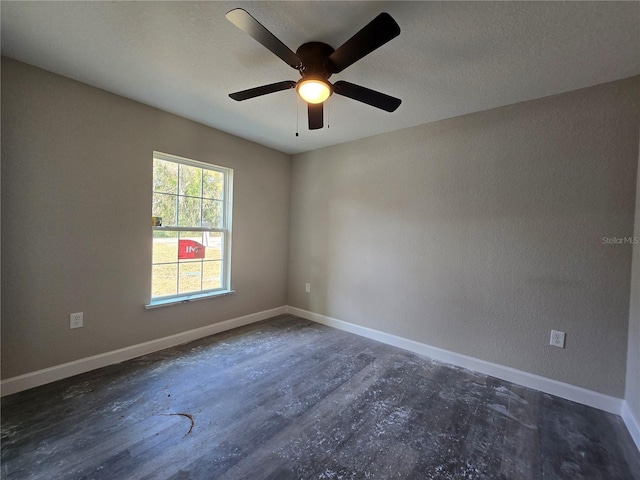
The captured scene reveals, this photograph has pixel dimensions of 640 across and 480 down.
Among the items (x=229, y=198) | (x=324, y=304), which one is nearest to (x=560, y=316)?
(x=324, y=304)

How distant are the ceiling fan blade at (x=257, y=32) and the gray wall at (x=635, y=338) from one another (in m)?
2.48

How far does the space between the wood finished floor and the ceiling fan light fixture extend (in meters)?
2.06

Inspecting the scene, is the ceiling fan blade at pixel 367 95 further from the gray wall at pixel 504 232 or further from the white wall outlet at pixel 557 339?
the white wall outlet at pixel 557 339

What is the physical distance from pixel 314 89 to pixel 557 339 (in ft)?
8.51

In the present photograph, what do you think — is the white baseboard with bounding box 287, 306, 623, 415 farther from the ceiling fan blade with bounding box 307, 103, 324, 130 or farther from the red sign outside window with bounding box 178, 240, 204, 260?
the ceiling fan blade with bounding box 307, 103, 324, 130

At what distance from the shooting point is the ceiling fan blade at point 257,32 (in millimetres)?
1201

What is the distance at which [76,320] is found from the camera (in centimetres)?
221

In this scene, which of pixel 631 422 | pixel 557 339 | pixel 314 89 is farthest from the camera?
pixel 557 339

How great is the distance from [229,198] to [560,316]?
343 cm

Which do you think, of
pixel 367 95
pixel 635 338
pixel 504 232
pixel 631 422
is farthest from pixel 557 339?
pixel 367 95

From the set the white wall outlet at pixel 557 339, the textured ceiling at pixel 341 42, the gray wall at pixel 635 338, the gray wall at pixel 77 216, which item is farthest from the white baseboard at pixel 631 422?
the gray wall at pixel 77 216

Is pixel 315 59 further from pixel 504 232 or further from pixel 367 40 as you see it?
pixel 504 232

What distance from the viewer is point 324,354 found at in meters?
2.70

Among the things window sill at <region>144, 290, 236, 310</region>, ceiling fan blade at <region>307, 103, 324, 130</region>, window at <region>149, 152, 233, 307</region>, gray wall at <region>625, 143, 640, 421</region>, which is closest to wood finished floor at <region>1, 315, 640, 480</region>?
gray wall at <region>625, 143, 640, 421</region>
